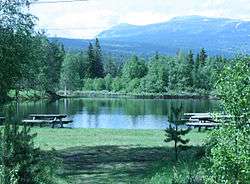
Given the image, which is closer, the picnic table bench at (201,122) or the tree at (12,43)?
the tree at (12,43)

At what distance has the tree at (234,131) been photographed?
7.41 metres

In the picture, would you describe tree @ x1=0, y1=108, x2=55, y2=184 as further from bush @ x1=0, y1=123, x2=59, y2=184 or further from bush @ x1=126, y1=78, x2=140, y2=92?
bush @ x1=126, y1=78, x2=140, y2=92

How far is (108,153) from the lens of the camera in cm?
2067

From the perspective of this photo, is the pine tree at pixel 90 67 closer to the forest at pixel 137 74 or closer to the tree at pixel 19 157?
the forest at pixel 137 74

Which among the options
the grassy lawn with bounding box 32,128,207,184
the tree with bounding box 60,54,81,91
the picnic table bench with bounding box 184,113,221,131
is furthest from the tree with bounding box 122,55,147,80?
the grassy lawn with bounding box 32,128,207,184

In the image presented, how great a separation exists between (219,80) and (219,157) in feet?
4.29

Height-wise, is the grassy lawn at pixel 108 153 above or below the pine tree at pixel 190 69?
below

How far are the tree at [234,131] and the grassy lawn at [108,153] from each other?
24.1 ft

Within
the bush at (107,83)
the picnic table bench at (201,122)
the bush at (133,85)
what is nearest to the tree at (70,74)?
the bush at (107,83)

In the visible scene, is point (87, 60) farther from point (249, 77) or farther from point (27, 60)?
point (249, 77)

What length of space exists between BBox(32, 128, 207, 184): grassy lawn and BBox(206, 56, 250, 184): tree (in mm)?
7342

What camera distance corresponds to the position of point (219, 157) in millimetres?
7582

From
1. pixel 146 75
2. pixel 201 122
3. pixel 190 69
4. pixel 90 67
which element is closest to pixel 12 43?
pixel 201 122

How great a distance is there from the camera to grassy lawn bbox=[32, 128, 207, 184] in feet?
53.4
